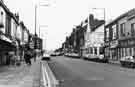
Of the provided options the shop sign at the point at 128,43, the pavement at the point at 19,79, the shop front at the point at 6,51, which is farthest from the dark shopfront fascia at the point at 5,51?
the shop sign at the point at 128,43

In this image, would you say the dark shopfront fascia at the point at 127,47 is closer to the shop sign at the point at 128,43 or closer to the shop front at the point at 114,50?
the shop sign at the point at 128,43

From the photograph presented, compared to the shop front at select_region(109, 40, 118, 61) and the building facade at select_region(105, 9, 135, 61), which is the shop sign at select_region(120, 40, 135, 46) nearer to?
the building facade at select_region(105, 9, 135, 61)

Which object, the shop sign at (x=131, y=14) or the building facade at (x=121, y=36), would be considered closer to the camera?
the shop sign at (x=131, y=14)

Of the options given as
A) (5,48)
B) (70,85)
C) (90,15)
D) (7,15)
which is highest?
(90,15)

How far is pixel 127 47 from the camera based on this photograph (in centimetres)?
5025

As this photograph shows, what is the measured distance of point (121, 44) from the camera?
53875mm

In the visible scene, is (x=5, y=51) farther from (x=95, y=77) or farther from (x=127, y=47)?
(x=127, y=47)

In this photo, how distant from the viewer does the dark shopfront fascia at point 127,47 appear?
156 feet

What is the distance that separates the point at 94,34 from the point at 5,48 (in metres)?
53.2

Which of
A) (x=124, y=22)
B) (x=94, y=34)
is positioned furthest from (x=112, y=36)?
(x=94, y=34)

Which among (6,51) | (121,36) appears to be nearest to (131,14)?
(121,36)

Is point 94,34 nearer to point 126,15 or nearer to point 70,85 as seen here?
point 126,15

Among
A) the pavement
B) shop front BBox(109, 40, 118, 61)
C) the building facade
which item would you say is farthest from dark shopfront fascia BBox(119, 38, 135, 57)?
the pavement

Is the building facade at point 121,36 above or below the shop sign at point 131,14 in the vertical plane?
below
